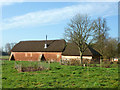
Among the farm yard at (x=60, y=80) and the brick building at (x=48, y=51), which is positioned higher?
the brick building at (x=48, y=51)

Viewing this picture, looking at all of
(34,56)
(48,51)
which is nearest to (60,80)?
(48,51)

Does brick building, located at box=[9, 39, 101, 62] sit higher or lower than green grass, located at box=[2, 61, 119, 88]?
higher

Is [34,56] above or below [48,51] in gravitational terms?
below

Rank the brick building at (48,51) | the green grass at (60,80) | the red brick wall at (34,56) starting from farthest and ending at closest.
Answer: the red brick wall at (34,56), the brick building at (48,51), the green grass at (60,80)

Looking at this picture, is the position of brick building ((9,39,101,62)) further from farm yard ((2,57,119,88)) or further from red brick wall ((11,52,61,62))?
farm yard ((2,57,119,88))

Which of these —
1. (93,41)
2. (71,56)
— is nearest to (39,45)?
(71,56)

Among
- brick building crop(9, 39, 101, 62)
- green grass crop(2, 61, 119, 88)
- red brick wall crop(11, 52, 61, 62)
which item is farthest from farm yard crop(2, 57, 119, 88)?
red brick wall crop(11, 52, 61, 62)

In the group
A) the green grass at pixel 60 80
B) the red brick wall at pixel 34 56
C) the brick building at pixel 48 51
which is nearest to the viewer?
the green grass at pixel 60 80

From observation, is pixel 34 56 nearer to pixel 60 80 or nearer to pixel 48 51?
pixel 48 51

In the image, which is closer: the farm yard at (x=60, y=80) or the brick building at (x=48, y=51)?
the farm yard at (x=60, y=80)

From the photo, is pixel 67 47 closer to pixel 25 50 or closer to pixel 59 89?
pixel 25 50

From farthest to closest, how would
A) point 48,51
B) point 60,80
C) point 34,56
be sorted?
point 34,56, point 48,51, point 60,80

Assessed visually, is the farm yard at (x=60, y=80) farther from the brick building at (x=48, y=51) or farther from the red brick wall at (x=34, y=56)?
the red brick wall at (x=34, y=56)

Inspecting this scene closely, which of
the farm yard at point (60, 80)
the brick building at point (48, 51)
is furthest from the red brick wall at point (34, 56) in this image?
the farm yard at point (60, 80)
